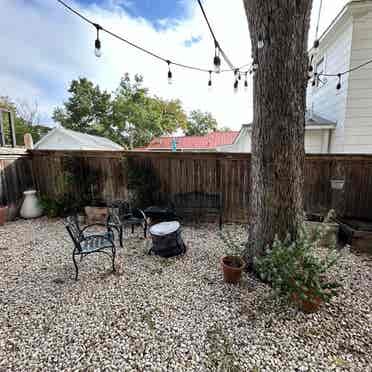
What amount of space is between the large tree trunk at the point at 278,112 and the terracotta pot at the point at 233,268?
306 mm

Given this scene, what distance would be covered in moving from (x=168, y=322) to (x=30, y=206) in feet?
16.1

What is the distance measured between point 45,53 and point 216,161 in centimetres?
598

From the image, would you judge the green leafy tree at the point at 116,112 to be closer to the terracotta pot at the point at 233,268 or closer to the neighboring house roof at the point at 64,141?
the neighboring house roof at the point at 64,141

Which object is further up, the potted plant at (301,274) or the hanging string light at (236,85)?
the hanging string light at (236,85)

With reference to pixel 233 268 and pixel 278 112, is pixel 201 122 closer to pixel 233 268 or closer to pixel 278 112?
pixel 278 112

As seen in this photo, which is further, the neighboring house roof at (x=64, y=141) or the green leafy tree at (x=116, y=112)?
the green leafy tree at (x=116, y=112)

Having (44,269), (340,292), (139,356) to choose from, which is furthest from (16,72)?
(340,292)

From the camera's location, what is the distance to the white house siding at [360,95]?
466 centimetres

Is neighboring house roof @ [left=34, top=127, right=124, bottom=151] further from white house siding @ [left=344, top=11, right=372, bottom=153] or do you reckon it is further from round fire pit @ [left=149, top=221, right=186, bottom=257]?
white house siding @ [left=344, top=11, right=372, bottom=153]

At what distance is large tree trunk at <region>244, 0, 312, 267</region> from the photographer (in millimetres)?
1875

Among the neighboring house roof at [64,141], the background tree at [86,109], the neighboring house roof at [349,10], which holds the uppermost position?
the background tree at [86,109]

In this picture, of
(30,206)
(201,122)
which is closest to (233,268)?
(30,206)

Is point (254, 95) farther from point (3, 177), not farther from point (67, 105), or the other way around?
point (67, 105)

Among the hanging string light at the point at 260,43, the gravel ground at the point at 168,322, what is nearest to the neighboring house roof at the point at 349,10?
the hanging string light at the point at 260,43
